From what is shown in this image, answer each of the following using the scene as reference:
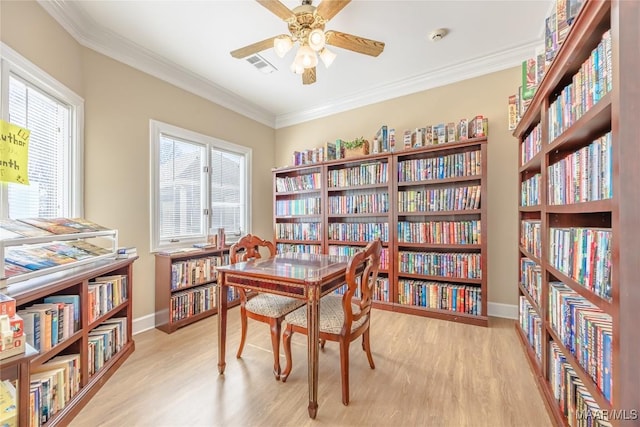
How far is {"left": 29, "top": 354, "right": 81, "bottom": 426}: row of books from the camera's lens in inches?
49.3

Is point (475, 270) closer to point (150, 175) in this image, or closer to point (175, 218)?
point (175, 218)

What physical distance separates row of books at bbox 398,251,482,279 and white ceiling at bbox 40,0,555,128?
200 cm

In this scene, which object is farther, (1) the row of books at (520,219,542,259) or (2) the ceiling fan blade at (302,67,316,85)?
(2) the ceiling fan blade at (302,67,316,85)

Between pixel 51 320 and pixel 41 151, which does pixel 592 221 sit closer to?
pixel 51 320

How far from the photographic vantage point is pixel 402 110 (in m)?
3.27

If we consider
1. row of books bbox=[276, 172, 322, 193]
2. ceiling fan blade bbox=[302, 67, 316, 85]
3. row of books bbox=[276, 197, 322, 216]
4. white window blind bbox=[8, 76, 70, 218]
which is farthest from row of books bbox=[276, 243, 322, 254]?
white window blind bbox=[8, 76, 70, 218]

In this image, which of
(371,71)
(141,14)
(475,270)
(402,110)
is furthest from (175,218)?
(475,270)

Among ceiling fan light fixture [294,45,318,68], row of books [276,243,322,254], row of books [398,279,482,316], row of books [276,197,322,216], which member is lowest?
row of books [398,279,482,316]

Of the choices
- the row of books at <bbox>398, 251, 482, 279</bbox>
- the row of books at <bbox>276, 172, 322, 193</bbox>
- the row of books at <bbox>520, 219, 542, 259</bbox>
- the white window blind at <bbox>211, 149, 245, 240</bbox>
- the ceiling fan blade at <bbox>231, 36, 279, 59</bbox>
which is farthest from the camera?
the row of books at <bbox>276, 172, 322, 193</bbox>

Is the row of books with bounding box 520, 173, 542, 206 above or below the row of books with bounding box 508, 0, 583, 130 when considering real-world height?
below

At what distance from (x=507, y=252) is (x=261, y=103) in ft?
12.1

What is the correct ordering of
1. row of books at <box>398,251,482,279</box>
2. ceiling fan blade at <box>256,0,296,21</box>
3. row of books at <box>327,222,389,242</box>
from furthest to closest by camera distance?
row of books at <box>327,222,389,242</box> → row of books at <box>398,251,482,279</box> → ceiling fan blade at <box>256,0,296,21</box>

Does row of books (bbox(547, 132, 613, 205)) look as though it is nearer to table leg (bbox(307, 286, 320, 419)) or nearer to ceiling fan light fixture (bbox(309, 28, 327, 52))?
table leg (bbox(307, 286, 320, 419))

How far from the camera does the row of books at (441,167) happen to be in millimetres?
2617
